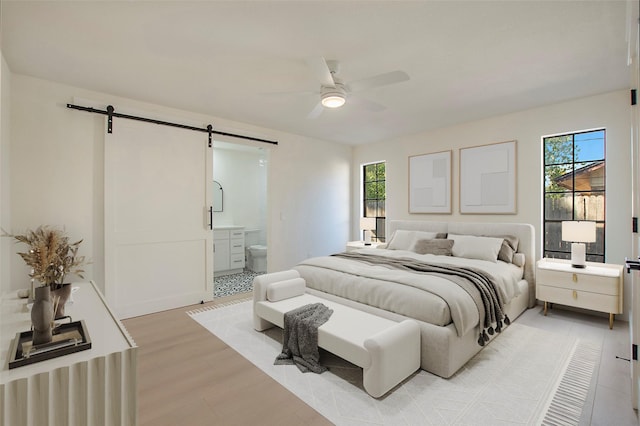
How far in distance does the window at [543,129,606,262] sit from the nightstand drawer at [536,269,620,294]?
2.18 ft

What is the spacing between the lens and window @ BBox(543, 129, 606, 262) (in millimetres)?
3559

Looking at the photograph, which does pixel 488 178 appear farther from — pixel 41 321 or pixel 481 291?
pixel 41 321

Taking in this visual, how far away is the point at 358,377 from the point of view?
7.38 feet

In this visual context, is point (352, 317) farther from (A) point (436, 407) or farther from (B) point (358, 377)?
(A) point (436, 407)

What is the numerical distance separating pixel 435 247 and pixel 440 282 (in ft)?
5.62

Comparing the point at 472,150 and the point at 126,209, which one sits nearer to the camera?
the point at 126,209

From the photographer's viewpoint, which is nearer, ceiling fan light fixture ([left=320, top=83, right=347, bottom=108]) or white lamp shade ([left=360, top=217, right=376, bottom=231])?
ceiling fan light fixture ([left=320, top=83, right=347, bottom=108])

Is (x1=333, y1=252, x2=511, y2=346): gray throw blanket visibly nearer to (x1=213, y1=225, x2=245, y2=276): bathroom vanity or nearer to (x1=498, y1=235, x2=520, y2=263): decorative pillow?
(x1=498, y1=235, x2=520, y2=263): decorative pillow

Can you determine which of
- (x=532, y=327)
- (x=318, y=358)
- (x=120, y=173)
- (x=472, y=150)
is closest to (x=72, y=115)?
(x=120, y=173)

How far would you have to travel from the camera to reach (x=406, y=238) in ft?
15.3

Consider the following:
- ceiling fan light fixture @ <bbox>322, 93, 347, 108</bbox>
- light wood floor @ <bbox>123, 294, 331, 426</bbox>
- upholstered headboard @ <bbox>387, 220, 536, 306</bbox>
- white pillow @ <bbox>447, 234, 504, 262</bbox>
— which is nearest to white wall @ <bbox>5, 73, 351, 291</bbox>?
light wood floor @ <bbox>123, 294, 331, 426</bbox>

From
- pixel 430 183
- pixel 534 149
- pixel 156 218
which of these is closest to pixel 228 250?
pixel 156 218

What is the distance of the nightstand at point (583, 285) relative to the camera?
3.04m

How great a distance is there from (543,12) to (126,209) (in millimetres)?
4331
